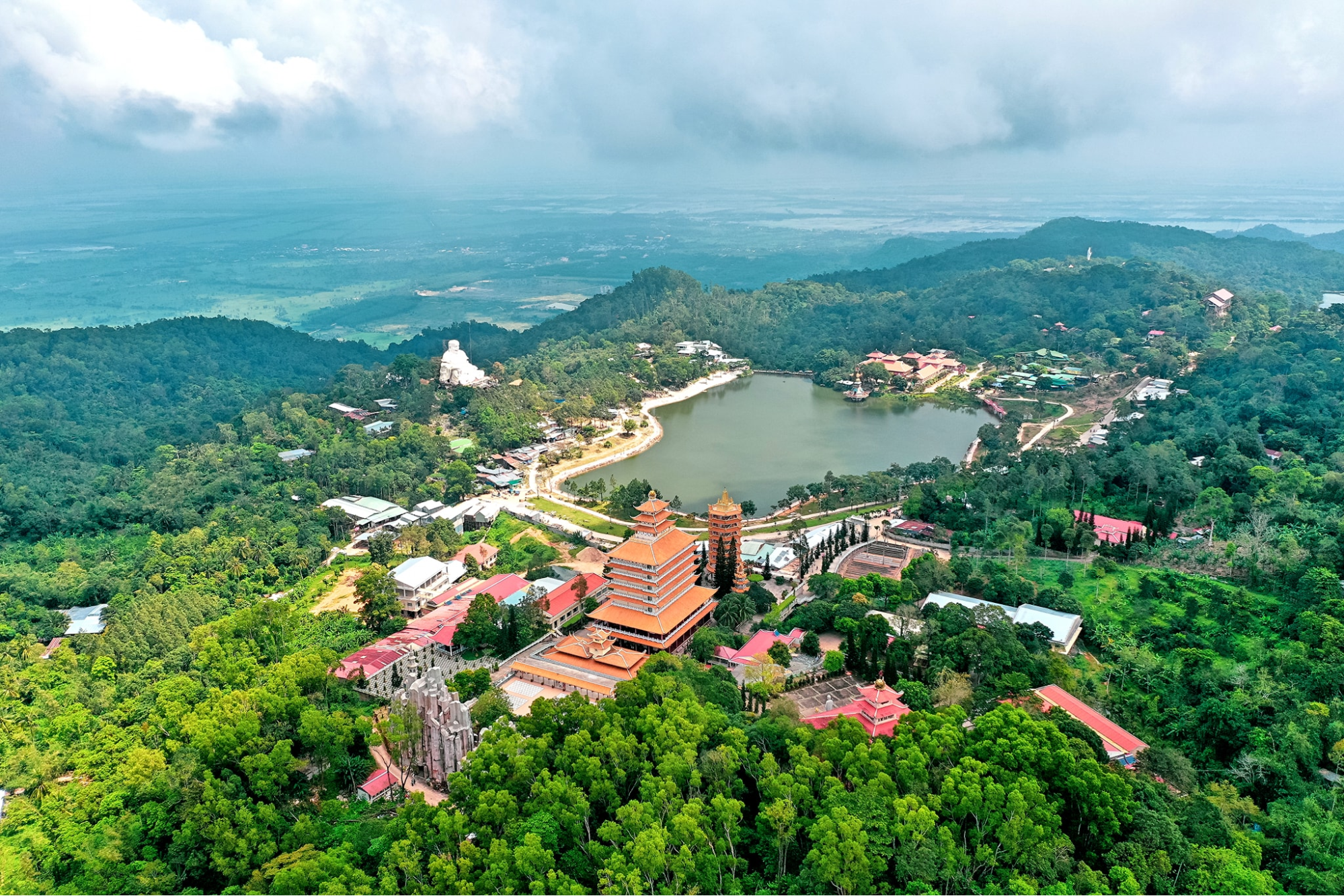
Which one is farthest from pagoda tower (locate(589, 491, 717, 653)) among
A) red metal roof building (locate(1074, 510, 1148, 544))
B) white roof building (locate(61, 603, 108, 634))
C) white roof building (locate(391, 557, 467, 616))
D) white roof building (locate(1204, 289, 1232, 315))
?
white roof building (locate(1204, 289, 1232, 315))

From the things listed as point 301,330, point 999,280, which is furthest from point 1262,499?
point 301,330

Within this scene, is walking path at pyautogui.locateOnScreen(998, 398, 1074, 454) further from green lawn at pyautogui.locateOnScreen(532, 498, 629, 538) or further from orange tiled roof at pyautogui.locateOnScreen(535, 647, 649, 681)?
orange tiled roof at pyautogui.locateOnScreen(535, 647, 649, 681)

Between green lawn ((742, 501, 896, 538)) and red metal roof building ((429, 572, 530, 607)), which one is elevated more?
red metal roof building ((429, 572, 530, 607))

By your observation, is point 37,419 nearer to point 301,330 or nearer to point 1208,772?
point 301,330

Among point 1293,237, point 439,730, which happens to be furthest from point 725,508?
point 1293,237

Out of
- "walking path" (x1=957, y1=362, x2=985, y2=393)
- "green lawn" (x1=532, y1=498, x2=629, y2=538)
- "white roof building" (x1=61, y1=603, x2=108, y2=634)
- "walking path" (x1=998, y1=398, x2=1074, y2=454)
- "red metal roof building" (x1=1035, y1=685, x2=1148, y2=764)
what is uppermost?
"red metal roof building" (x1=1035, y1=685, x2=1148, y2=764)

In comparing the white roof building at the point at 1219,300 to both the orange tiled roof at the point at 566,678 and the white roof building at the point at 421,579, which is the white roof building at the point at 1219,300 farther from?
the orange tiled roof at the point at 566,678
